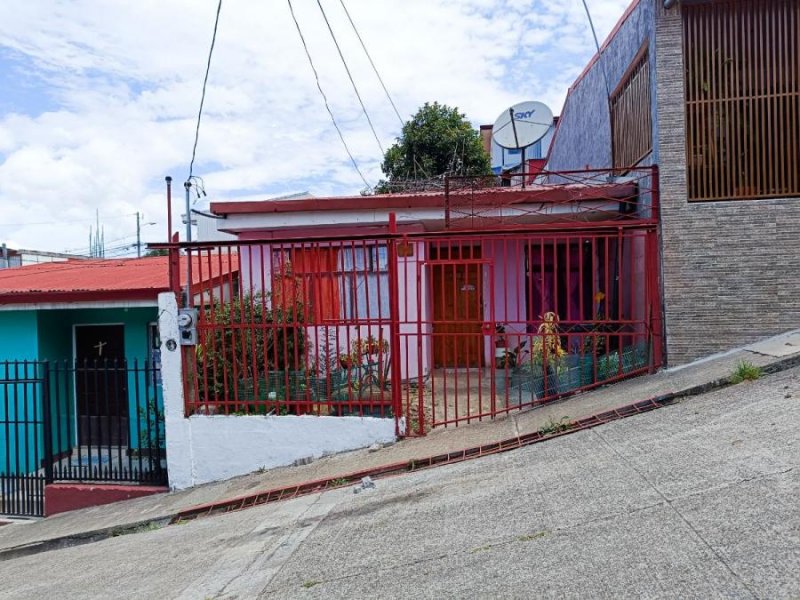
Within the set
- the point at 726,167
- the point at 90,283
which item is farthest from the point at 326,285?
the point at 726,167

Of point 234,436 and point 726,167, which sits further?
point 726,167

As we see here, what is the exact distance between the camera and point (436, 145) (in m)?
21.1

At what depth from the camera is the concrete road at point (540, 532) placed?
3070 millimetres

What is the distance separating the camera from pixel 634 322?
6.72m

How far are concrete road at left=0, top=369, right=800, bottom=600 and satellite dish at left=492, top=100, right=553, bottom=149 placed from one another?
596 centimetres

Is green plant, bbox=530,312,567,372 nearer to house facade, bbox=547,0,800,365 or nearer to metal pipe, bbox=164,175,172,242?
house facade, bbox=547,0,800,365

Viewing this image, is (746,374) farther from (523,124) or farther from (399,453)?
(523,124)

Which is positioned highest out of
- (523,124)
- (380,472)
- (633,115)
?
(523,124)

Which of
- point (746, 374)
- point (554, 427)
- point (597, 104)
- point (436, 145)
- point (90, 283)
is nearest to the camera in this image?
point (746, 374)

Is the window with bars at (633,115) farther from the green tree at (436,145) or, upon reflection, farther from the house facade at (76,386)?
the green tree at (436,145)

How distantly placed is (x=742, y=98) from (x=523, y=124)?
3.92 meters

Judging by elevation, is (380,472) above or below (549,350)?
below

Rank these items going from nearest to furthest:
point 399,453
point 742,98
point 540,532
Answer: point 540,532 < point 399,453 < point 742,98

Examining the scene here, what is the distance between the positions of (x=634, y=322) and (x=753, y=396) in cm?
156
